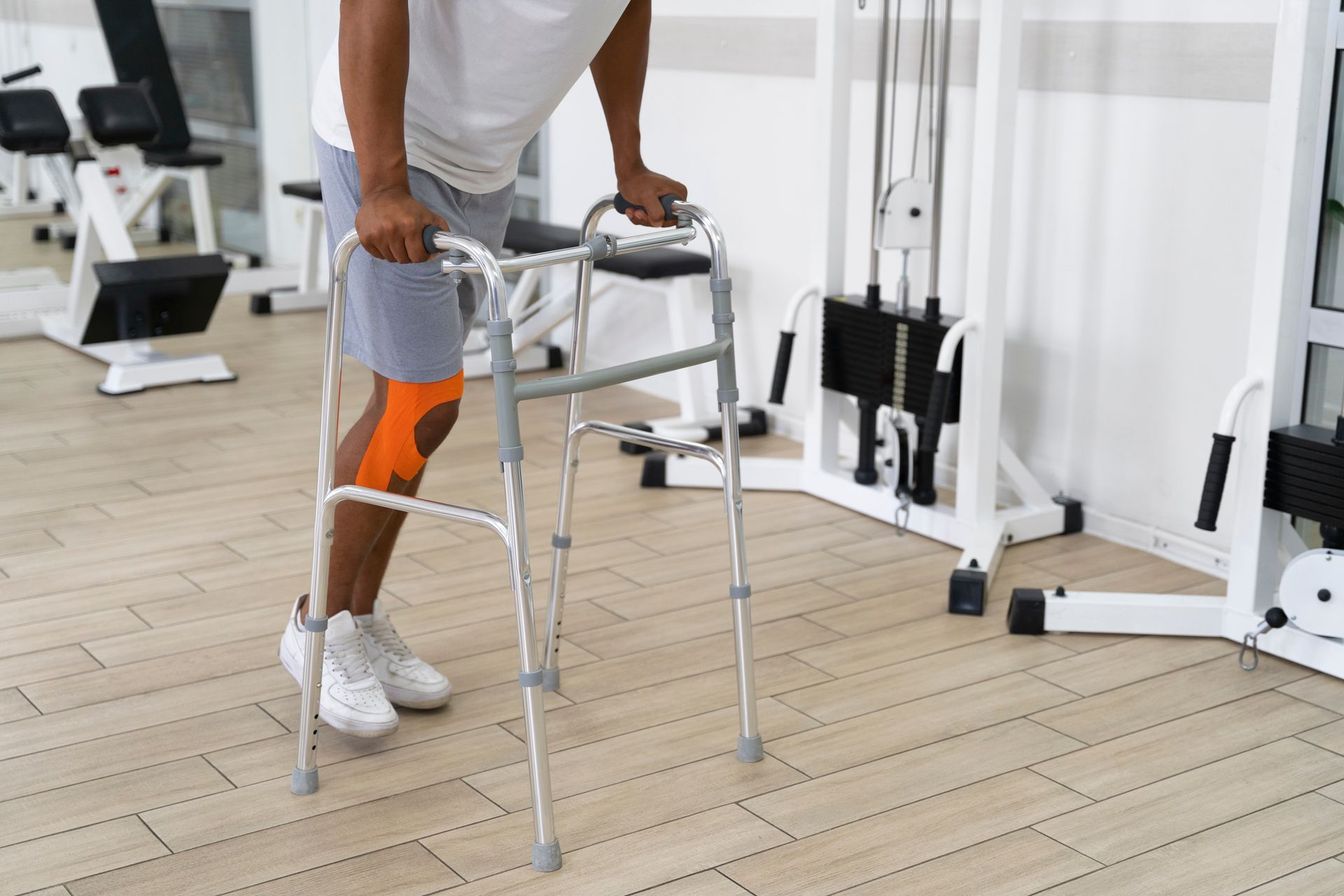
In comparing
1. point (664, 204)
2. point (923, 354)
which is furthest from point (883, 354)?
point (664, 204)

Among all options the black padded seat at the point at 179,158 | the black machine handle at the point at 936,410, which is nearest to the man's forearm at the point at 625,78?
the black machine handle at the point at 936,410

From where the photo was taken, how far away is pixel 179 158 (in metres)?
4.94

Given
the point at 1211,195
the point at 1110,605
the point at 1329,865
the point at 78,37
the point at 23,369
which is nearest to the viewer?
the point at 1329,865

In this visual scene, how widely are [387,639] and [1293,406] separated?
4.77 feet

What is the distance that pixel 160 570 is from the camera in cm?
262

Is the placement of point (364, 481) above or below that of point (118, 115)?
below

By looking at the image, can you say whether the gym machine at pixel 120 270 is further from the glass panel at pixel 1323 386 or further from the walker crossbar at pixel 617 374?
the glass panel at pixel 1323 386

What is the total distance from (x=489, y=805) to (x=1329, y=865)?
102 cm

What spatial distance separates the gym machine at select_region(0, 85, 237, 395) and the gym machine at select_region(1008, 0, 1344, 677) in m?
2.81

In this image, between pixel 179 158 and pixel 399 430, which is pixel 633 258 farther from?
pixel 179 158

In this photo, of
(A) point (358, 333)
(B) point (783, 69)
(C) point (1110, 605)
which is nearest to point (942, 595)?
(C) point (1110, 605)

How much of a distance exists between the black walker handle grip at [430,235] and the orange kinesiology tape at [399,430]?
30cm

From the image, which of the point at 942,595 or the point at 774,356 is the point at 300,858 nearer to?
the point at 942,595

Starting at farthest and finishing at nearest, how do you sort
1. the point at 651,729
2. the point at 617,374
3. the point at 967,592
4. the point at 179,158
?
the point at 179,158 < the point at 967,592 < the point at 651,729 < the point at 617,374
